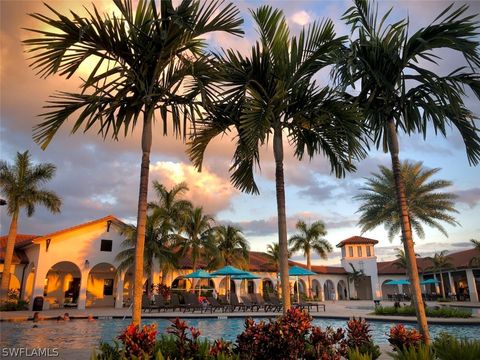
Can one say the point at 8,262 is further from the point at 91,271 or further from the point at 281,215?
the point at 281,215

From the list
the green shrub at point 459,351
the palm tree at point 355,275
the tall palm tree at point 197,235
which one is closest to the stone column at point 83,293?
the tall palm tree at point 197,235

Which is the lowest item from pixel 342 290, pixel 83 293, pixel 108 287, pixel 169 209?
pixel 83 293

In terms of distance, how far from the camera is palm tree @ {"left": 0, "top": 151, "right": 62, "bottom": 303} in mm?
23078

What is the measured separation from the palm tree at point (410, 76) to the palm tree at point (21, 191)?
22.6 metres

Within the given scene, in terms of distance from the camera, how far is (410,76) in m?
7.29

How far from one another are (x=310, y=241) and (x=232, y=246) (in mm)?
10914

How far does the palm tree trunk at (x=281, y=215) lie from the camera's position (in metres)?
7.26

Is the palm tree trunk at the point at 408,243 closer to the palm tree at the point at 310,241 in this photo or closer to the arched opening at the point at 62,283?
the arched opening at the point at 62,283

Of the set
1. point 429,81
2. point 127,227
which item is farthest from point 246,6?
point 127,227

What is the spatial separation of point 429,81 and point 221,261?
1016 inches

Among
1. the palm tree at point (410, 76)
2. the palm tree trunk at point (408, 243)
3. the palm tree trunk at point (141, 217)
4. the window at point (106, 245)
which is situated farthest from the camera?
the window at point (106, 245)

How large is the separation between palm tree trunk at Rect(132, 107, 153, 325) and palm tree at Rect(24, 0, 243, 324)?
0.02 meters

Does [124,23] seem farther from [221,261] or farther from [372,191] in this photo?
[221,261]

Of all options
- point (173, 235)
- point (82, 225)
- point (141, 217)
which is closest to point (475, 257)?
point (173, 235)
